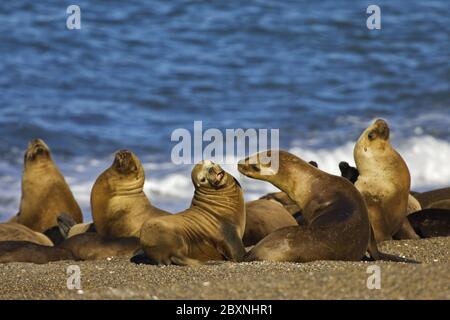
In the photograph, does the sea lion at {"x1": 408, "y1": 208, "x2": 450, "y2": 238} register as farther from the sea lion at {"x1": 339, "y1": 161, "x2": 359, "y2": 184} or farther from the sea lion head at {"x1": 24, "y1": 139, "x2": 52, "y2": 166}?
the sea lion head at {"x1": 24, "y1": 139, "x2": 52, "y2": 166}

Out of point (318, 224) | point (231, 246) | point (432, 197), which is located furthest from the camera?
point (432, 197)

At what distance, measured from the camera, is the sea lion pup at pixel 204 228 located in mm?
8055

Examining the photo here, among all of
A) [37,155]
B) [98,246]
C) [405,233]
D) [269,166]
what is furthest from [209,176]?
[37,155]

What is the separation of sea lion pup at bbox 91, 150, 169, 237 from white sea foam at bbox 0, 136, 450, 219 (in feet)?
8.98

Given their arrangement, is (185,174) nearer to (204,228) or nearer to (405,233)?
(405,233)

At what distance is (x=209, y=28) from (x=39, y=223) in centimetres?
1373

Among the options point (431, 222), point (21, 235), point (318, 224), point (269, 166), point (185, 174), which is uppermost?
point (269, 166)

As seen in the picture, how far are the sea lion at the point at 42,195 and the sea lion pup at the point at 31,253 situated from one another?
170cm

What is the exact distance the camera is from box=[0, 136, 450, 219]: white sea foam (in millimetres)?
13562

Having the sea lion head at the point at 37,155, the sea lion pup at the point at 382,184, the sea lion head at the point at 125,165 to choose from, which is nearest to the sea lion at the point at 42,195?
the sea lion head at the point at 37,155

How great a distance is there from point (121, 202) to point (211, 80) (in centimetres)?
1133

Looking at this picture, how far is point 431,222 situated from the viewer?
30.4ft

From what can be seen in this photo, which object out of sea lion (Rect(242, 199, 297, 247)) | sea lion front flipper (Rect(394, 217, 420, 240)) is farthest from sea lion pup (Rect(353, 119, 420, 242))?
sea lion (Rect(242, 199, 297, 247))

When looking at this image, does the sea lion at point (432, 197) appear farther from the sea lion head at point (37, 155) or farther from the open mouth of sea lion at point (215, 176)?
the sea lion head at point (37, 155)
